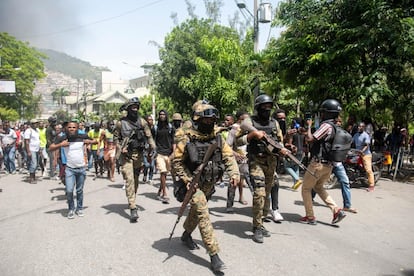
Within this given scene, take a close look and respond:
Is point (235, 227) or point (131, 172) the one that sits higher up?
point (131, 172)

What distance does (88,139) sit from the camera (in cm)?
650

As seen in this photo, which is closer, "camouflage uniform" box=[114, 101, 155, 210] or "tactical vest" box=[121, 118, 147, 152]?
"camouflage uniform" box=[114, 101, 155, 210]

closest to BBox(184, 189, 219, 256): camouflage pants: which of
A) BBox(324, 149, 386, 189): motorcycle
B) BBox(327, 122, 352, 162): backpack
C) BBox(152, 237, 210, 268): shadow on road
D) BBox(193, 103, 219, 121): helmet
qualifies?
BBox(152, 237, 210, 268): shadow on road

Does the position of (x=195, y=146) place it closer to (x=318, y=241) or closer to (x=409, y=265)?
(x=318, y=241)

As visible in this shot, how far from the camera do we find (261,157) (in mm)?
5047

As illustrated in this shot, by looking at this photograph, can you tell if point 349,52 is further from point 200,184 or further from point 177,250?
point 177,250

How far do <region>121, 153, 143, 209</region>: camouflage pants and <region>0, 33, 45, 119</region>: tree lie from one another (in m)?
42.4

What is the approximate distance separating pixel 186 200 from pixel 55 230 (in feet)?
8.47

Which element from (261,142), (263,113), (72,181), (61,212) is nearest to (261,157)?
(261,142)

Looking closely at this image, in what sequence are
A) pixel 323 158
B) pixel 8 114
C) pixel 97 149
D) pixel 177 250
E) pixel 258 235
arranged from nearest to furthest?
pixel 177 250 < pixel 258 235 < pixel 323 158 < pixel 97 149 < pixel 8 114

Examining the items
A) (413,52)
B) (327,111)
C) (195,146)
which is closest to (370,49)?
(413,52)

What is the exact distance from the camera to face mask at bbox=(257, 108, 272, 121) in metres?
5.07

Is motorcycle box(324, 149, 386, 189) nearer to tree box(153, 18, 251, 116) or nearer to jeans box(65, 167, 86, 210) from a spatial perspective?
jeans box(65, 167, 86, 210)

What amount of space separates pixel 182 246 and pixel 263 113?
213 centimetres
